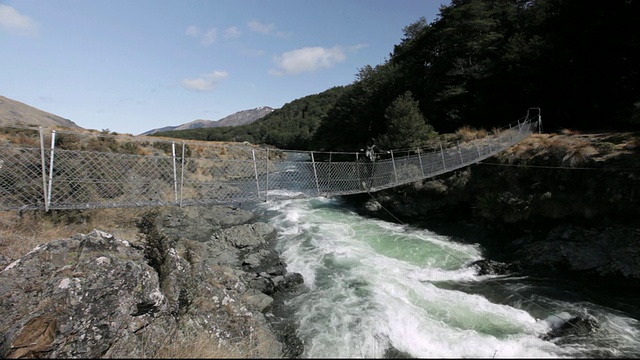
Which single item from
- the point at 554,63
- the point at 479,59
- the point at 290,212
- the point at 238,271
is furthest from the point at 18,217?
the point at 479,59

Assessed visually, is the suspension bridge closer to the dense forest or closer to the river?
the dense forest

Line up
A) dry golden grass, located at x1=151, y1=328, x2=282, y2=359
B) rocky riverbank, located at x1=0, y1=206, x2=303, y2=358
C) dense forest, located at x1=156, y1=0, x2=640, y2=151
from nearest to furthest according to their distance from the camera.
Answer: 1. dry golden grass, located at x1=151, y1=328, x2=282, y2=359
2. rocky riverbank, located at x1=0, y1=206, x2=303, y2=358
3. dense forest, located at x1=156, y1=0, x2=640, y2=151

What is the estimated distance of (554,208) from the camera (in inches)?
284

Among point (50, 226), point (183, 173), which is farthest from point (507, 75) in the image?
point (50, 226)

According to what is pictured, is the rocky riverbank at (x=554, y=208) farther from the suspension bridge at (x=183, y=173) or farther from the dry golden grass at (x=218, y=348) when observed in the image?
the dry golden grass at (x=218, y=348)

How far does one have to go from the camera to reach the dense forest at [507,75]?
9.84 meters

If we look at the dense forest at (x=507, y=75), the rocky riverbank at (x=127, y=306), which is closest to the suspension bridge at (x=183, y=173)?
the rocky riverbank at (x=127, y=306)

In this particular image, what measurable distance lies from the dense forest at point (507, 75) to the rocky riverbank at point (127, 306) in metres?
10.3

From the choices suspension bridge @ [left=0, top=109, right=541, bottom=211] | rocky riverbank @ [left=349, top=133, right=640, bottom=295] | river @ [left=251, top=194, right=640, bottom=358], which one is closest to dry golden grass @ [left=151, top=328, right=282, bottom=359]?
river @ [left=251, top=194, right=640, bottom=358]

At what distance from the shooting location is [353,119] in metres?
20.9

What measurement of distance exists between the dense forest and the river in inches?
271

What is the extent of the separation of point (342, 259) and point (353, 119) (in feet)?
51.7

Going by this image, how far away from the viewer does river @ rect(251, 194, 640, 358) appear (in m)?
3.44

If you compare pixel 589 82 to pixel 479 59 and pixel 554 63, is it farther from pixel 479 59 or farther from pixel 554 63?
pixel 479 59
